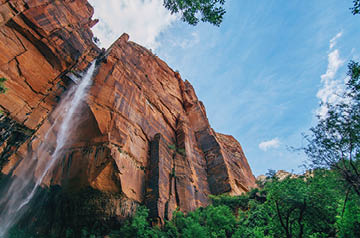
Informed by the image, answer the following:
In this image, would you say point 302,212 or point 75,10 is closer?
point 302,212

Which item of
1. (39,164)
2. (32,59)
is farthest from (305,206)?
(32,59)

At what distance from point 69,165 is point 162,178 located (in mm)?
6769

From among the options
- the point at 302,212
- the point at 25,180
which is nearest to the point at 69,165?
the point at 25,180

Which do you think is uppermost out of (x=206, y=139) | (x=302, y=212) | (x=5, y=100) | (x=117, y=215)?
(x=206, y=139)

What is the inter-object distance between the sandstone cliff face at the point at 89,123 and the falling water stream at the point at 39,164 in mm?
430

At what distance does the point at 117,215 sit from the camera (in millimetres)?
11797

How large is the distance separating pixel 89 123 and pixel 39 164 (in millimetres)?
4128

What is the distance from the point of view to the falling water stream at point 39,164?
39.5 feet

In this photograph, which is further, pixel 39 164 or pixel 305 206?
pixel 39 164

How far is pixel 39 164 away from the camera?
13.3 meters

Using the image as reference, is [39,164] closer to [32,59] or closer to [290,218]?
[32,59]

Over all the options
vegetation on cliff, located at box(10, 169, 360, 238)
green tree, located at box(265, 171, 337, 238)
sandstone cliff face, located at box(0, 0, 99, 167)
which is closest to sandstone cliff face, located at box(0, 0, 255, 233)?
sandstone cliff face, located at box(0, 0, 99, 167)

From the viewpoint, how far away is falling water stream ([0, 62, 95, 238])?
12.0 meters

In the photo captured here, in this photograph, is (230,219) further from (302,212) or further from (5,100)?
(5,100)
